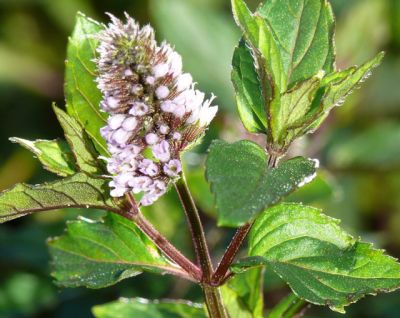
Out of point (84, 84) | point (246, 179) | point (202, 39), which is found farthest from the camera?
point (202, 39)

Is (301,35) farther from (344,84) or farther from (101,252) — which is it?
(101,252)

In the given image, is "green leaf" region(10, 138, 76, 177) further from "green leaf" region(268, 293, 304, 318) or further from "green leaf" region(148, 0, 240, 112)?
"green leaf" region(148, 0, 240, 112)

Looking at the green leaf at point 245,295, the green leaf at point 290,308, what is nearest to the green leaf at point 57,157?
the green leaf at point 245,295

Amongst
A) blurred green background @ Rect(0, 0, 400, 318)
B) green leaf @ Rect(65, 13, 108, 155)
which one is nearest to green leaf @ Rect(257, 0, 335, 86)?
green leaf @ Rect(65, 13, 108, 155)

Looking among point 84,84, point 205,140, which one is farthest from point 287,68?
point 205,140

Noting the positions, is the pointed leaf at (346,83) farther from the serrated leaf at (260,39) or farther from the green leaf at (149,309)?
the green leaf at (149,309)

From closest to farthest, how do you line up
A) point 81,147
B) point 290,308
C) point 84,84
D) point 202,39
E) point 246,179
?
point 246,179 → point 81,147 → point 84,84 → point 290,308 → point 202,39

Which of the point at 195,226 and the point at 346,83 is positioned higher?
the point at 346,83
